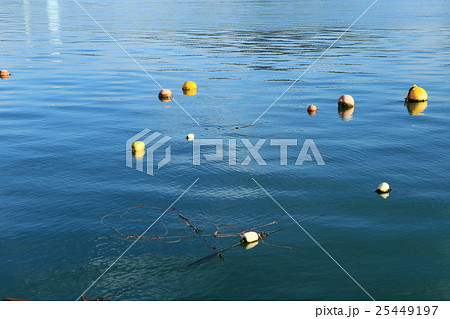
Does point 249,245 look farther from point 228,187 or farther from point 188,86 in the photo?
point 188,86

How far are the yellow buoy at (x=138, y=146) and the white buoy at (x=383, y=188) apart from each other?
23.1ft

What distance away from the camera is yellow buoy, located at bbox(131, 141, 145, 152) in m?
16.4

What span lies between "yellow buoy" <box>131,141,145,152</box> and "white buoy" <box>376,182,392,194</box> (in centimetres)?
705

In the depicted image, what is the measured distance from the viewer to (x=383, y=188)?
12961mm

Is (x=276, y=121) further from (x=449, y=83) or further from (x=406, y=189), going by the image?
(x=449, y=83)

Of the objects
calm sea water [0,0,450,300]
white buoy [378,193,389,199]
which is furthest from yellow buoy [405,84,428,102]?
white buoy [378,193,389,199]

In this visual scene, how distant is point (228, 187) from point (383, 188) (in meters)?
3.66

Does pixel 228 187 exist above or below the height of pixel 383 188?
below

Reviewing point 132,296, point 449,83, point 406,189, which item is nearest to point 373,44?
point 449,83

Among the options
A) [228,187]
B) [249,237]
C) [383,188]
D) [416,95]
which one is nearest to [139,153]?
[228,187]

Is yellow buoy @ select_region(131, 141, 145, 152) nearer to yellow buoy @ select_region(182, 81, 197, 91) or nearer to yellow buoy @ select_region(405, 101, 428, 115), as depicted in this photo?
yellow buoy @ select_region(182, 81, 197, 91)

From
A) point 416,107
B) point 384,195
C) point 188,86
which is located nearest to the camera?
point 384,195
